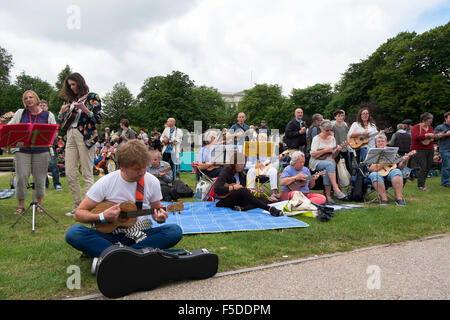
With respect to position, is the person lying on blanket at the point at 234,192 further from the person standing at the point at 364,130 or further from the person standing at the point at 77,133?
the person standing at the point at 364,130

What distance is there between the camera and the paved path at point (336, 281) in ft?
9.08

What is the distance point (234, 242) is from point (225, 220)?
1.33m

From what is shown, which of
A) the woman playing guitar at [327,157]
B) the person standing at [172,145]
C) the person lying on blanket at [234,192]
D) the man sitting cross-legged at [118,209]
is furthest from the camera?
the person standing at [172,145]

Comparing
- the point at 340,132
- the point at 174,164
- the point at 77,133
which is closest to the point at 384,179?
the point at 340,132

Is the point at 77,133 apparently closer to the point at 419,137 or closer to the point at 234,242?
the point at 234,242

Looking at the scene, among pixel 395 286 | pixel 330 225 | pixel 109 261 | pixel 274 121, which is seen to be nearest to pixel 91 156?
pixel 109 261

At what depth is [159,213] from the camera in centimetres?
323

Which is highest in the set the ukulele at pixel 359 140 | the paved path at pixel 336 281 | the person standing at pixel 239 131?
the person standing at pixel 239 131

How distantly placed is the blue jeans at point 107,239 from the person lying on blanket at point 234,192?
3.13 metres

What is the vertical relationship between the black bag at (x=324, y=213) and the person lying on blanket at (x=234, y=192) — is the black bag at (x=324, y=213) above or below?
below

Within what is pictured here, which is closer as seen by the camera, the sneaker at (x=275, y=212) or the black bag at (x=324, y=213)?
the black bag at (x=324, y=213)

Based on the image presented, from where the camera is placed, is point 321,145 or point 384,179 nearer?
point 384,179

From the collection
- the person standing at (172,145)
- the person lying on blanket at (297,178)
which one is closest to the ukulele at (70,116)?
the person lying on blanket at (297,178)

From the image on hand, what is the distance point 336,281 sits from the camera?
3.06 m
